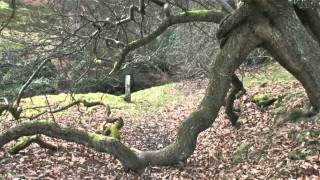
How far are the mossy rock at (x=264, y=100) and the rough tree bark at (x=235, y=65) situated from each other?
4413 millimetres

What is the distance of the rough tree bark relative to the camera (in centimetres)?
862

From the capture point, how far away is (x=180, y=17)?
10547 mm

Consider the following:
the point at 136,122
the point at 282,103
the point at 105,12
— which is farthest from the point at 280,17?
the point at 105,12

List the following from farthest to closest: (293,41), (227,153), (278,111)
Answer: (278,111) < (227,153) < (293,41)

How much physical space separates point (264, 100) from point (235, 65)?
5220mm

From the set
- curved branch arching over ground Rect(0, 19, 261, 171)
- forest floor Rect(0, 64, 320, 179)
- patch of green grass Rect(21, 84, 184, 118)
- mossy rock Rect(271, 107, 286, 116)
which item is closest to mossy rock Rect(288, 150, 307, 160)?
forest floor Rect(0, 64, 320, 179)

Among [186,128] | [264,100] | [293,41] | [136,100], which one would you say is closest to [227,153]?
[186,128]

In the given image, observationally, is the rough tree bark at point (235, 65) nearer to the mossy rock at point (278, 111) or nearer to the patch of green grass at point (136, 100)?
the mossy rock at point (278, 111)

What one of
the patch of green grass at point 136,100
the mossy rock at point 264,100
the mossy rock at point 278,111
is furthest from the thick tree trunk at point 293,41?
the patch of green grass at point 136,100

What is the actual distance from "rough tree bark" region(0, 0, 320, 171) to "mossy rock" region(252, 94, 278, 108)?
441 centimetres

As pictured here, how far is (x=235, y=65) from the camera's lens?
30.3 feet

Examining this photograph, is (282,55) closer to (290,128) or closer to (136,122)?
(290,128)

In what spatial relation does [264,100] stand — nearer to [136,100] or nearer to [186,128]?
[186,128]

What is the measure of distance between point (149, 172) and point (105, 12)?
426 inches
